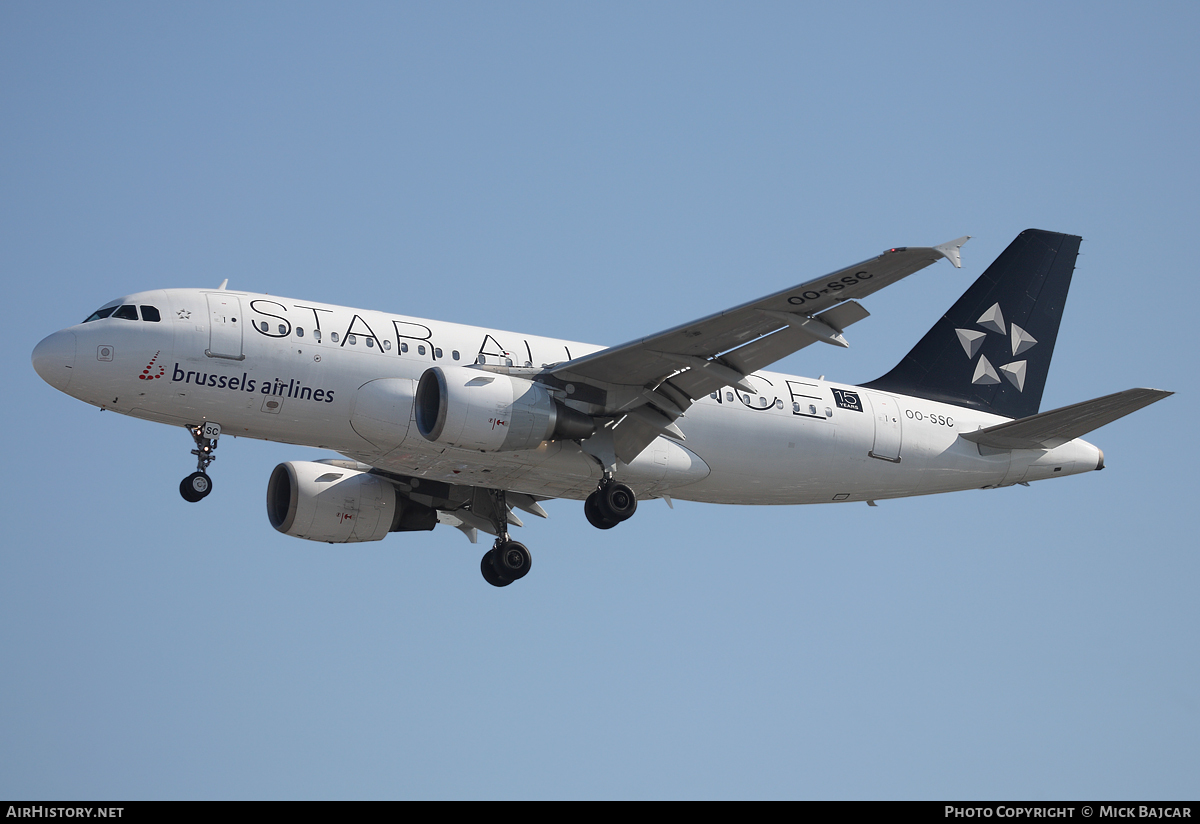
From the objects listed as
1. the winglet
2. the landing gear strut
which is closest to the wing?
the winglet

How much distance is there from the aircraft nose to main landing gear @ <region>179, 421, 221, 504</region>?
8.36 ft

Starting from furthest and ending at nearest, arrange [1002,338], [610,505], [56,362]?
[1002,338], [610,505], [56,362]

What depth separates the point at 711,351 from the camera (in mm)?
25719

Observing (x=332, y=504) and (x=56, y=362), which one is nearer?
(x=56, y=362)

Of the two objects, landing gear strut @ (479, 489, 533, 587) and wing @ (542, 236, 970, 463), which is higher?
wing @ (542, 236, 970, 463)

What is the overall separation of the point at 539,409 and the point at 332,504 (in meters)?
7.43

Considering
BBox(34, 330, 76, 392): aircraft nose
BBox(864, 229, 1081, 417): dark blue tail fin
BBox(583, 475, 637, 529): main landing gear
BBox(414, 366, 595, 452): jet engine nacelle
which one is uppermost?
BBox(864, 229, 1081, 417): dark blue tail fin

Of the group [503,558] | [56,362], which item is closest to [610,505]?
[503,558]

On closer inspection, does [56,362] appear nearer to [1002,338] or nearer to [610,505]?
[610,505]

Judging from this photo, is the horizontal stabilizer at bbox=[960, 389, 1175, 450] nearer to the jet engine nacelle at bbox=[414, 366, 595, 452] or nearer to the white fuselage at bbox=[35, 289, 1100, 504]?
the white fuselage at bbox=[35, 289, 1100, 504]

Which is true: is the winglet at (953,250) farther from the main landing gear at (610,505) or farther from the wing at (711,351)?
the main landing gear at (610,505)

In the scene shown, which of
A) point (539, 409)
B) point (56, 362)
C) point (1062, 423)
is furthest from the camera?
point (1062, 423)

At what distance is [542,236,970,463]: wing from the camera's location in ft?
73.7

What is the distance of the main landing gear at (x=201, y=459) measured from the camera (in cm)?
2592
